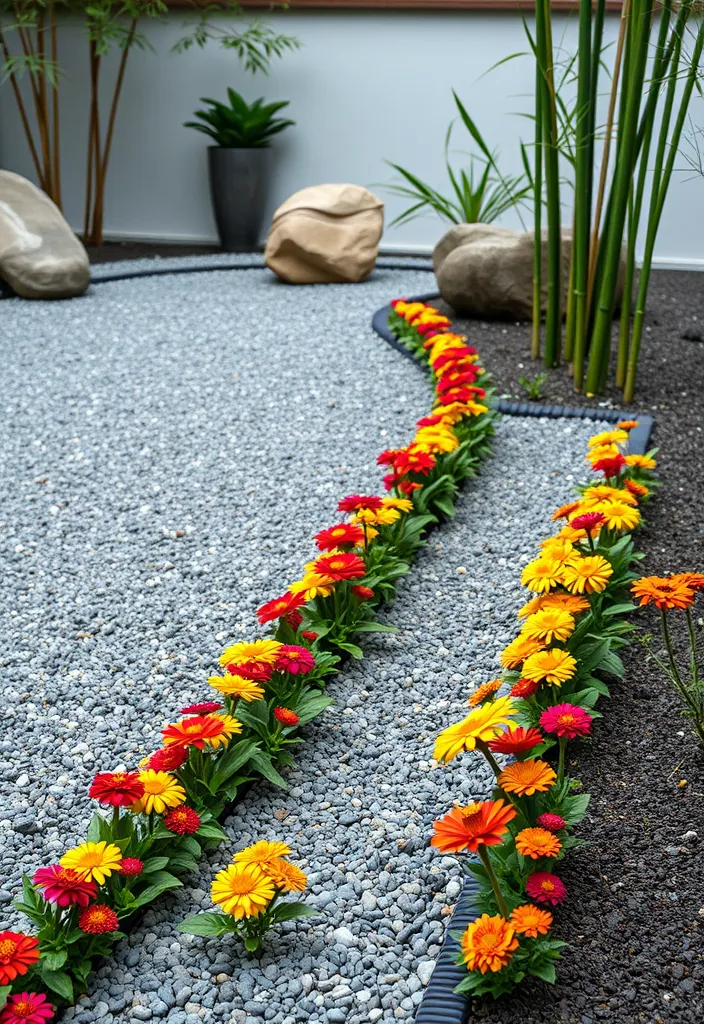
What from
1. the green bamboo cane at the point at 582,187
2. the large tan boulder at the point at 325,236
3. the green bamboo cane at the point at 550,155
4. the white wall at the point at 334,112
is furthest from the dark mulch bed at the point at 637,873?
the white wall at the point at 334,112

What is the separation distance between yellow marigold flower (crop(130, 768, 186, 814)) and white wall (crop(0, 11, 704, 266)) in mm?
5987

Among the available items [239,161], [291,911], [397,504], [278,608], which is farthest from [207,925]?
[239,161]

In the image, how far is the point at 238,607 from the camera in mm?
2268

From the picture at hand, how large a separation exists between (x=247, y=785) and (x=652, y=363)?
263 centimetres

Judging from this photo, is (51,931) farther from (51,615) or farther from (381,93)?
(381,93)

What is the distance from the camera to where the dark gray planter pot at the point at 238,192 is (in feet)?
22.6

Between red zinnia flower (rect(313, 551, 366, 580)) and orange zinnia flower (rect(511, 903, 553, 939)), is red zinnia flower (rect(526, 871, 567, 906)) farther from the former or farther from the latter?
red zinnia flower (rect(313, 551, 366, 580))

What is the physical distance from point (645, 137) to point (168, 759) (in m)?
2.40

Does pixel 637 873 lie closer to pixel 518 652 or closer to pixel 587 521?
pixel 518 652

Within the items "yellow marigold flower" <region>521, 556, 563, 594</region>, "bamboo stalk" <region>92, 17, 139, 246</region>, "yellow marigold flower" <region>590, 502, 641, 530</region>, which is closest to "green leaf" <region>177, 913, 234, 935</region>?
"yellow marigold flower" <region>521, 556, 563, 594</region>

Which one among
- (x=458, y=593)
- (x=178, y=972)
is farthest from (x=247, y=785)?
(x=458, y=593)

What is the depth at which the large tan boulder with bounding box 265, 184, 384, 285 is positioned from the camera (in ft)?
18.0

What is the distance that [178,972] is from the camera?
1.32 meters

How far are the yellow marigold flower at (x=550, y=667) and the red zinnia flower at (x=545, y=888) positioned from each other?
33 centimetres
